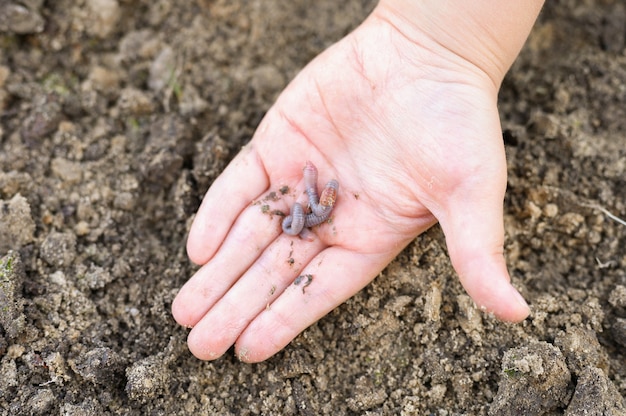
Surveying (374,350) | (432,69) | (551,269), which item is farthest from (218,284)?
(551,269)

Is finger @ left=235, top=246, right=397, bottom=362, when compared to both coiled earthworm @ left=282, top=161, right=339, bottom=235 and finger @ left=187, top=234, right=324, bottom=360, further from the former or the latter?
coiled earthworm @ left=282, top=161, right=339, bottom=235

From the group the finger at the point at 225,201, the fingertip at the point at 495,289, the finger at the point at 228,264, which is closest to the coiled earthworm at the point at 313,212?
the finger at the point at 228,264

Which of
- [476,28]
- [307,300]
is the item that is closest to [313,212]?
[307,300]

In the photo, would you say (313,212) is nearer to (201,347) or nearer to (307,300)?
(307,300)

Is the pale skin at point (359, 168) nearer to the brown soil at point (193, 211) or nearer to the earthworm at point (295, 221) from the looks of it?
the earthworm at point (295, 221)

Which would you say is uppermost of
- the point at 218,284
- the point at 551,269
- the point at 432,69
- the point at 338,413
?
the point at 432,69

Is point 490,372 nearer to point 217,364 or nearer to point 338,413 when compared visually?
point 338,413
